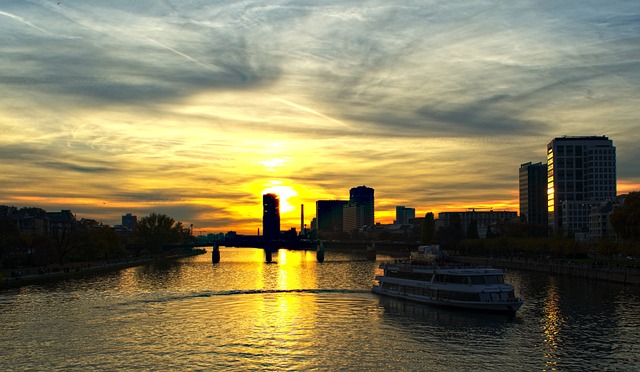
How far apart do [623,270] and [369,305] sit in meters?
65.0

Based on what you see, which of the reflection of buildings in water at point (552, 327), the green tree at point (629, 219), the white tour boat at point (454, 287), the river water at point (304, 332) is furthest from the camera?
the green tree at point (629, 219)

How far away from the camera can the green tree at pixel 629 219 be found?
13838 cm

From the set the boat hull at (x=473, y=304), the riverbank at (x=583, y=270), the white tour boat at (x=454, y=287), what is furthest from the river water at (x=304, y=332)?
the riverbank at (x=583, y=270)

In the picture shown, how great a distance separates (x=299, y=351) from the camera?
207 ft

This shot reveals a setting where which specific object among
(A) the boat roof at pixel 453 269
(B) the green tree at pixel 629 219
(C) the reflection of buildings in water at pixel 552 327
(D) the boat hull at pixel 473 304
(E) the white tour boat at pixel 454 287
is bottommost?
(C) the reflection of buildings in water at pixel 552 327

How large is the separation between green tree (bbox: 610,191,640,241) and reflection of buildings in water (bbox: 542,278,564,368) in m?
38.7

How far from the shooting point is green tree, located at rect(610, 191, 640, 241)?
13838cm

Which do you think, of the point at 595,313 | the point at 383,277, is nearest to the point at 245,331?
the point at 383,277

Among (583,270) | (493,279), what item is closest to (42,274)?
(493,279)

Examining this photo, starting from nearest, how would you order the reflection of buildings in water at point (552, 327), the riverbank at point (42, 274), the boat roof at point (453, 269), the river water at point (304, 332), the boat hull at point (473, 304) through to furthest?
the river water at point (304, 332) → the reflection of buildings in water at point (552, 327) → the boat hull at point (473, 304) → the boat roof at point (453, 269) → the riverbank at point (42, 274)

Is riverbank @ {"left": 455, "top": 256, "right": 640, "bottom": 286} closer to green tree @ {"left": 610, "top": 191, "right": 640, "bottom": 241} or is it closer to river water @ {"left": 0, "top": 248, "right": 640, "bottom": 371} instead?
green tree @ {"left": 610, "top": 191, "right": 640, "bottom": 241}

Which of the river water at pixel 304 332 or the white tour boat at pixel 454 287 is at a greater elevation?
the white tour boat at pixel 454 287

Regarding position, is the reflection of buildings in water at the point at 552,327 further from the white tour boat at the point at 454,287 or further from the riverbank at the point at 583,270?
the riverbank at the point at 583,270

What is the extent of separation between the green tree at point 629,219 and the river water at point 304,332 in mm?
27638
